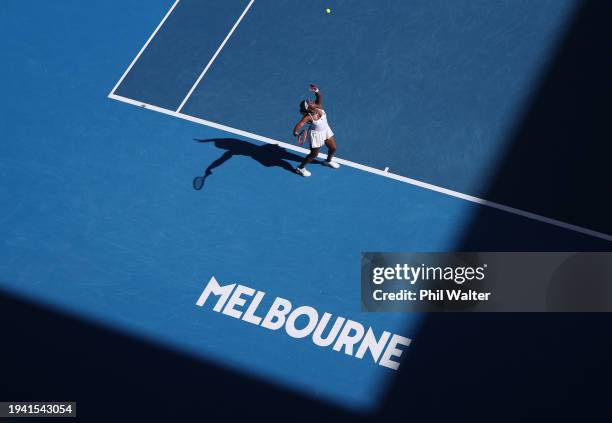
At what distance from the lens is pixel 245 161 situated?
16.3 metres

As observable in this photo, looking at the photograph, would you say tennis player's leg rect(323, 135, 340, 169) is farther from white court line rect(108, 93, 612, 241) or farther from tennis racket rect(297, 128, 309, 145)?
tennis racket rect(297, 128, 309, 145)

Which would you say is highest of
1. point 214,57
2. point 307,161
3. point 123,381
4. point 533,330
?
point 214,57

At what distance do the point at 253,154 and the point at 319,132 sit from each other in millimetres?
1967

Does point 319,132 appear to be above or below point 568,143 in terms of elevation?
below

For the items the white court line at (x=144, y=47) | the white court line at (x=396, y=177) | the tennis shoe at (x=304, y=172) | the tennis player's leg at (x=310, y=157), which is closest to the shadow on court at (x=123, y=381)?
the tennis shoe at (x=304, y=172)

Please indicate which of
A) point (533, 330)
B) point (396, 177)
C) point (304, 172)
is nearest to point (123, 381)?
point (304, 172)

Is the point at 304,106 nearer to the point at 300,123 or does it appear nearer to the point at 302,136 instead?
the point at 300,123

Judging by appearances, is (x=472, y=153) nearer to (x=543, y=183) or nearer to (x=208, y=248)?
(x=543, y=183)

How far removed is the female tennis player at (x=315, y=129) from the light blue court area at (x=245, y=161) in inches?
17.7

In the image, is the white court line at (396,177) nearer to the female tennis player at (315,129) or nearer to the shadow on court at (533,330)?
the shadow on court at (533,330)

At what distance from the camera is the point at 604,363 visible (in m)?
13.0

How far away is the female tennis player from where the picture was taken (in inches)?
584

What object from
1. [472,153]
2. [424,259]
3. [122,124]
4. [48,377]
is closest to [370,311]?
[424,259]

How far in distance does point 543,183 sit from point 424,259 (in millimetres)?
3140
